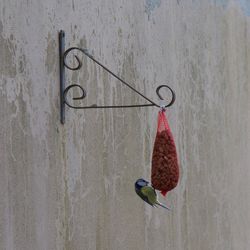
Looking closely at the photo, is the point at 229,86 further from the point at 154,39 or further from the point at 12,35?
the point at 12,35

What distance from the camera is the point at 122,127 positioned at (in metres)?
2.96

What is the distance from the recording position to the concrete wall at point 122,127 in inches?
95.7

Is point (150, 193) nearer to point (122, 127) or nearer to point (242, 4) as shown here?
point (122, 127)

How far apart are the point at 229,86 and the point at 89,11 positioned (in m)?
1.24

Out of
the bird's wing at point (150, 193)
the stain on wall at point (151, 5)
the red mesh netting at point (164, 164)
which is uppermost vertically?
the stain on wall at point (151, 5)

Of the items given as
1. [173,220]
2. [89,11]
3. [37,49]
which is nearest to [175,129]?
[173,220]

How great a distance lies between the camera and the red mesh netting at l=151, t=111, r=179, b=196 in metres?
2.23

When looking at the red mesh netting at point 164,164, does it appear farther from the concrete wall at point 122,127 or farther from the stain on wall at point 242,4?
the stain on wall at point 242,4

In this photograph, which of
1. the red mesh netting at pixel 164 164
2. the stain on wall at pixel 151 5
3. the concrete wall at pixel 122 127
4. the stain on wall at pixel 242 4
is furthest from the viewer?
the stain on wall at pixel 242 4

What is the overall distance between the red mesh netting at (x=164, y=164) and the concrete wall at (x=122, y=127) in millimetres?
460

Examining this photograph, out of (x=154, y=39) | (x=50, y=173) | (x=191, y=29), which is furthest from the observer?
(x=191, y=29)

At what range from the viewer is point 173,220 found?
327 cm

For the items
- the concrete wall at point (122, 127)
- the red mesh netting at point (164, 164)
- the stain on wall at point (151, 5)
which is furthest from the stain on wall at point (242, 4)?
the red mesh netting at point (164, 164)

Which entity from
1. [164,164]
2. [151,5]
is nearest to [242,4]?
[151,5]
